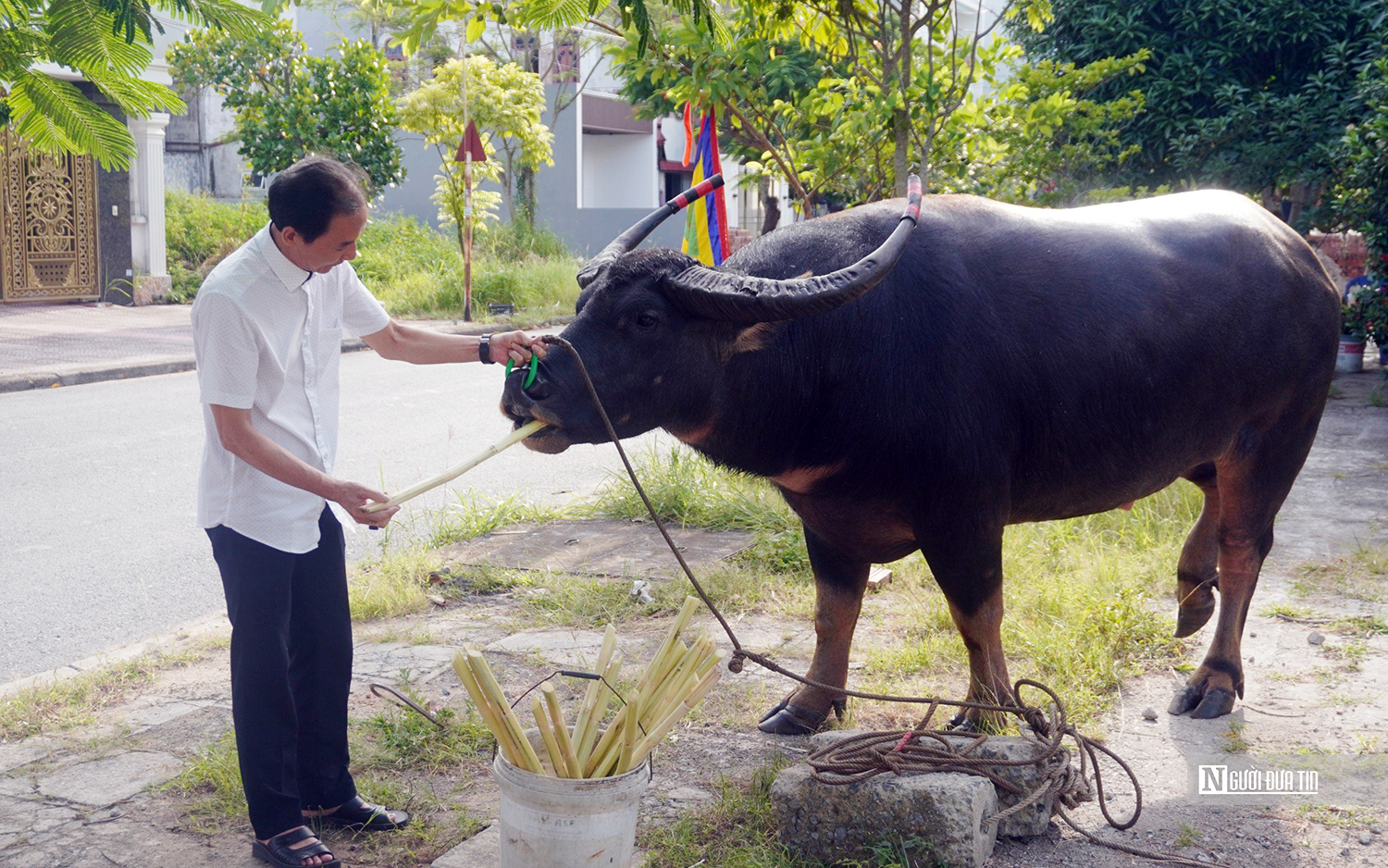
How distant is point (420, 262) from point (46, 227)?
5.09 metres

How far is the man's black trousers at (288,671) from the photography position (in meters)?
2.73

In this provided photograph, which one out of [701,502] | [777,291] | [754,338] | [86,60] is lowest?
[701,502]

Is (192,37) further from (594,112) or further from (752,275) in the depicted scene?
(594,112)

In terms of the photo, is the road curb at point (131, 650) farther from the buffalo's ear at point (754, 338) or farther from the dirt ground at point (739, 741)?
the buffalo's ear at point (754, 338)

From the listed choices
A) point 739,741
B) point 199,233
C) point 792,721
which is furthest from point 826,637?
point 199,233

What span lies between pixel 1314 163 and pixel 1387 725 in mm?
9213

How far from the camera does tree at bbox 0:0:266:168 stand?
2639mm

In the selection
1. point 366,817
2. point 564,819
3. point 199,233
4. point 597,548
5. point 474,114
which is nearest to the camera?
point 564,819

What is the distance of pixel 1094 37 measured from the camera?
1166 cm

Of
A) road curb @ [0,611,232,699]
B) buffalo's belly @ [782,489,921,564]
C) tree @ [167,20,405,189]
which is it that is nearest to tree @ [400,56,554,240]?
tree @ [167,20,405,189]

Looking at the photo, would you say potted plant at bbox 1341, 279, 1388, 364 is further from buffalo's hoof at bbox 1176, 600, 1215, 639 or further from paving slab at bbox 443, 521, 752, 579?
paving slab at bbox 443, 521, 752, 579

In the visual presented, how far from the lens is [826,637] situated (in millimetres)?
3674

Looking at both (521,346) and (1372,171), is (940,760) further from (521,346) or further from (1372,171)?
(1372,171)

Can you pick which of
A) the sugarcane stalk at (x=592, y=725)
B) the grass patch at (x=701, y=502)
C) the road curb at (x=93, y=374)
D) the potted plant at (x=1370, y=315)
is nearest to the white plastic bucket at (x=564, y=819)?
the sugarcane stalk at (x=592, y=725)
